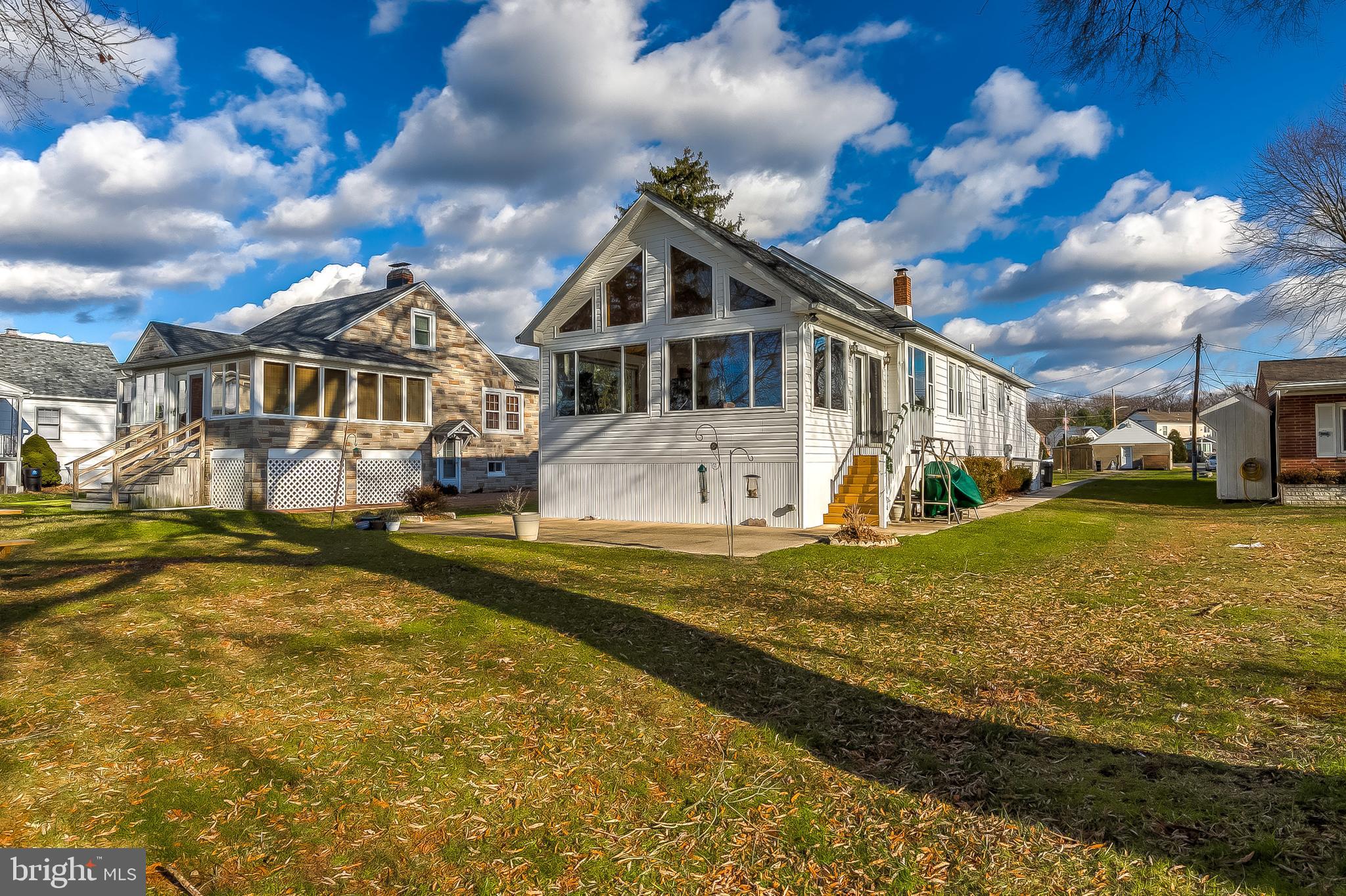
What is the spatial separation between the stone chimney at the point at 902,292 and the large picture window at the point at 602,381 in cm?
1098

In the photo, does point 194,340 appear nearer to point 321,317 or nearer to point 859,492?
point 321,317

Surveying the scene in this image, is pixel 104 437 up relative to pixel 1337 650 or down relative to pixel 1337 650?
up

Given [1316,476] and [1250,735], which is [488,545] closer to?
[1250,735]

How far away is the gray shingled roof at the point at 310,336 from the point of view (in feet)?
75.2

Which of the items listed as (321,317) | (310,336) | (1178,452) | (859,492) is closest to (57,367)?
(321,317)

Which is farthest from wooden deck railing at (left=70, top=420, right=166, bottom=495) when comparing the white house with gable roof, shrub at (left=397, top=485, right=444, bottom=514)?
the white house with gable roof

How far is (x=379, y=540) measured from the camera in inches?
473

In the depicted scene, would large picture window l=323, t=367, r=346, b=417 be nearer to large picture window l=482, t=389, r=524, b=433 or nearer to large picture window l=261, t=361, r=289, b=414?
large picture window l=261, t=361, r=289, b=414

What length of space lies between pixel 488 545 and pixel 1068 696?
28.2 ft

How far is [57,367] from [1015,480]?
137 ft

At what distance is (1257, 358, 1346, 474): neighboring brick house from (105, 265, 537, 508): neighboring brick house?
2522cm

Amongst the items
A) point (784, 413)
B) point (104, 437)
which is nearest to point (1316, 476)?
point (784, 413)

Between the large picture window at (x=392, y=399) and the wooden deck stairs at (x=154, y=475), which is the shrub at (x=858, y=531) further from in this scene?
the wooden deck stairs at (x=154, y=475)

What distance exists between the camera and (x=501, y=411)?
30.9 meters
